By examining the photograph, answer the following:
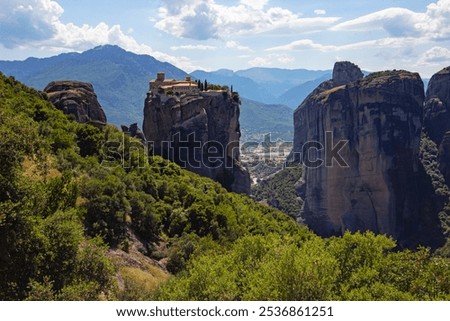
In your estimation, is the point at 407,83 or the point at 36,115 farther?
the point at 407,83

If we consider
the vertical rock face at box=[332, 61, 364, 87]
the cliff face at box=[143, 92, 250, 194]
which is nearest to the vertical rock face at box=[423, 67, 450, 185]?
the vertical rock face at box=[332, 61, 364, 87]

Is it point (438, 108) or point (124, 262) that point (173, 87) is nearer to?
point (124, 262)

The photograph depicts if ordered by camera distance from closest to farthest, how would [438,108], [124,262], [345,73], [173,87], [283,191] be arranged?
[124,262] → [173,87] → [438,108] → [345,73] → [283,191]

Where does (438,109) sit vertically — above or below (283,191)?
above

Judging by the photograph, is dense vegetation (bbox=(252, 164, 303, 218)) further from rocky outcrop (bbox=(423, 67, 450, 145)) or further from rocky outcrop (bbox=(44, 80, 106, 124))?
rocky outcrop (bbox=(44, 80, 106, 124))

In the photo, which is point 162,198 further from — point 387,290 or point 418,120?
point 418,120

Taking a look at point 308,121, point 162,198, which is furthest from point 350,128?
point 162,198

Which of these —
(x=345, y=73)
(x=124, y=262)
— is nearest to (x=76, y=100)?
(x=124, y=262)
